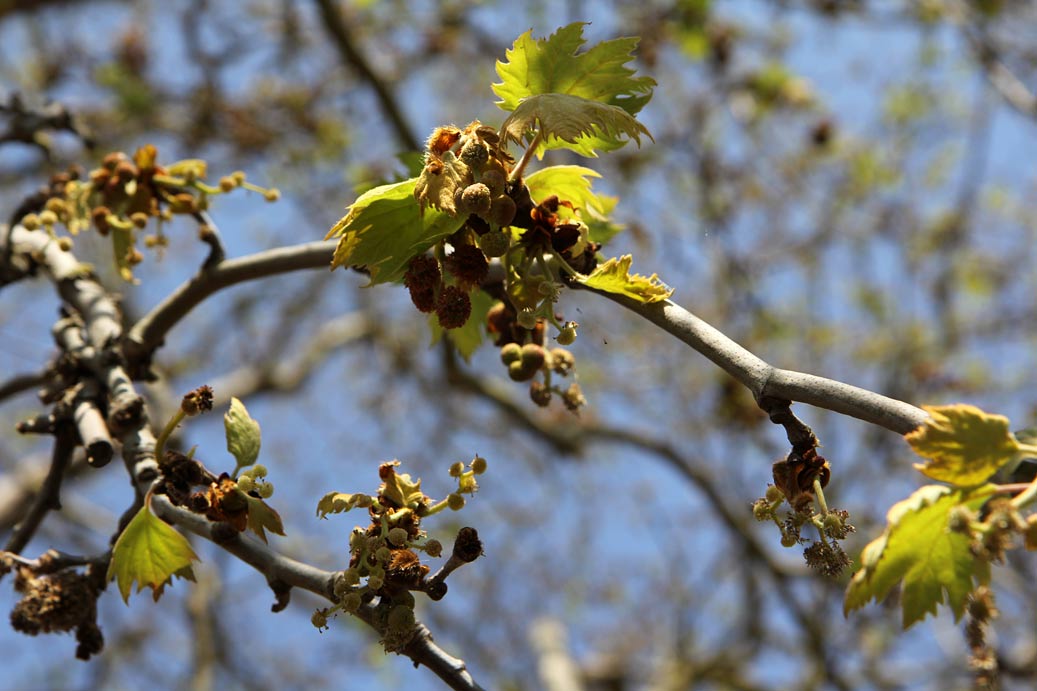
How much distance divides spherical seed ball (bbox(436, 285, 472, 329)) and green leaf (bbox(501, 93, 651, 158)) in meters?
0.27

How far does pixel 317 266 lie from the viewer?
6.32 ft

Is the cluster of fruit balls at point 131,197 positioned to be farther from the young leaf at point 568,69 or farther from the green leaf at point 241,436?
the young leaf at point 568,69

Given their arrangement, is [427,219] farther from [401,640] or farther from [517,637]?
[517,637]

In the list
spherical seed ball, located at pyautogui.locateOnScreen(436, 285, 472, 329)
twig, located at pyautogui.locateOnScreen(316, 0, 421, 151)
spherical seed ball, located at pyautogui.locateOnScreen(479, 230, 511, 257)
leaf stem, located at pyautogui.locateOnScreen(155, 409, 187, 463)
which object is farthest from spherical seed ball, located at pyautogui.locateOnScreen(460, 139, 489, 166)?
twig, located at pyautogui.locateOnScreen(316, 0, 421, 151)

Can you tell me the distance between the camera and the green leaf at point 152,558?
1562 mm

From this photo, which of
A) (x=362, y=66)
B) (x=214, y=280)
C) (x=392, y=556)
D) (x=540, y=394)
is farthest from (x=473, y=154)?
(x=362, y=66)

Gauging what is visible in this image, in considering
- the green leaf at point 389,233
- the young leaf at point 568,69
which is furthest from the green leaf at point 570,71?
the green leaf at point 389,233

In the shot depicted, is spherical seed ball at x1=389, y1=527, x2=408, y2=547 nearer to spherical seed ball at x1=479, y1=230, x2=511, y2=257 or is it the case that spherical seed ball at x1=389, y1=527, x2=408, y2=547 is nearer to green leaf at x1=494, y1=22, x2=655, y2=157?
spherical seed ball at x1=479, y1=230, x2=511, y2=257

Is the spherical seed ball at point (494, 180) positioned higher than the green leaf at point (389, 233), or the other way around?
the spherical seed ball at point (494, 180)

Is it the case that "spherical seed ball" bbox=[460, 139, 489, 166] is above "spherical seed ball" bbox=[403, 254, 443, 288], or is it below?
above

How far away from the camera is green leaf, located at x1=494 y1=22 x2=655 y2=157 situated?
5.41 feet

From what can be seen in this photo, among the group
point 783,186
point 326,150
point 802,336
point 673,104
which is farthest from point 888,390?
point 326,150

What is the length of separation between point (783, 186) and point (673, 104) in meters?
1.11

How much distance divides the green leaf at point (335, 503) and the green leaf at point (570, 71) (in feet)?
2.23
